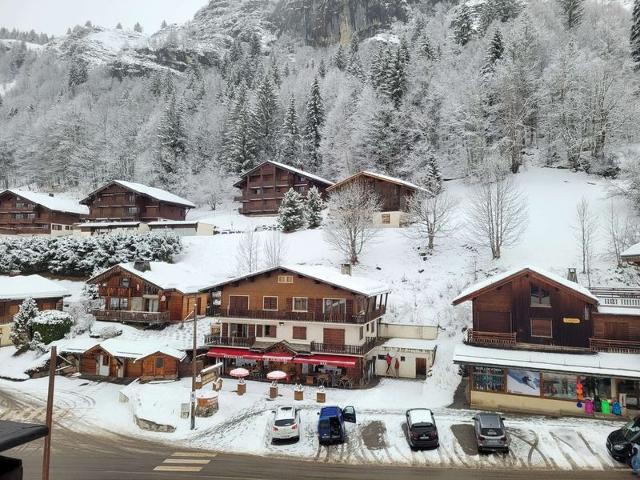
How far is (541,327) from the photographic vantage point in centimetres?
3172

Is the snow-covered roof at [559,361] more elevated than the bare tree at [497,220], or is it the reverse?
the bare tree at [497,220]

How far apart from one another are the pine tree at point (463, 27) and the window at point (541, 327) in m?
74.5

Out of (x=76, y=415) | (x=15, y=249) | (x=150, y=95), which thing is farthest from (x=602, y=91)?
(x=150, y=95)

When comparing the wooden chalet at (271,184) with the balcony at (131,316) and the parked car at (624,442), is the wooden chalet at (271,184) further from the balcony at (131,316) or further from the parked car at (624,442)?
the parked car at (624,442)

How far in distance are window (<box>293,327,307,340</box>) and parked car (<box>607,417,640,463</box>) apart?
72.4ft

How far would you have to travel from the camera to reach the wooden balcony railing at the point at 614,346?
96.8ft

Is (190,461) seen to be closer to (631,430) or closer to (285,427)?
(285,427)

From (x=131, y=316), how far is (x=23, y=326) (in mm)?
9440

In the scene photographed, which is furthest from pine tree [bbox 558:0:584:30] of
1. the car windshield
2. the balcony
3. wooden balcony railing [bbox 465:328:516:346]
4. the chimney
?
the balcony

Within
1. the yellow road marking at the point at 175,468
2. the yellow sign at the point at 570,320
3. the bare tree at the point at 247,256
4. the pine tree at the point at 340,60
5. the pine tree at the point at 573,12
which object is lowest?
the yellow road marking at the point at 175,468

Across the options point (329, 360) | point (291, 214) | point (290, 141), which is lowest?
point (329, 360)

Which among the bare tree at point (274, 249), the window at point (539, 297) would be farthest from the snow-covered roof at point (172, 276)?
the window at point (539, 297)

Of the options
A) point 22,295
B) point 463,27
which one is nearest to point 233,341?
point 22,295

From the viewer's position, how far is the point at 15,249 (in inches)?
2254
